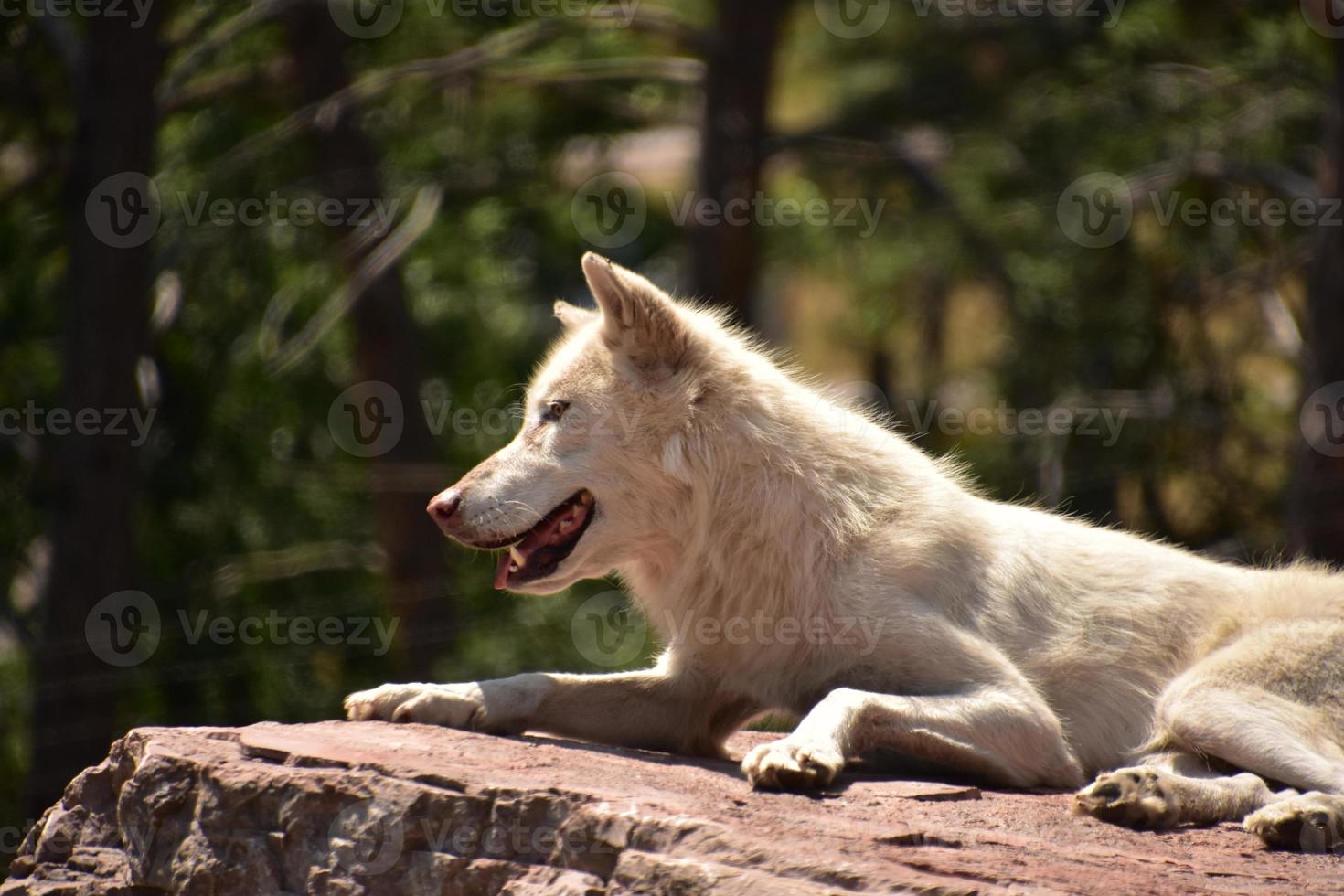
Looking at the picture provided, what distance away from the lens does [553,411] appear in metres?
5.14

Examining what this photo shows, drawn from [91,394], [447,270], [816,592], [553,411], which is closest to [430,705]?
[553,411]

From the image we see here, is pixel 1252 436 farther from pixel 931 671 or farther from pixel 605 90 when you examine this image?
pixel 931 671

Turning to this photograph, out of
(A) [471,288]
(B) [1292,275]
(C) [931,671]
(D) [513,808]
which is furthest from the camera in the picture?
(A) [471,288]

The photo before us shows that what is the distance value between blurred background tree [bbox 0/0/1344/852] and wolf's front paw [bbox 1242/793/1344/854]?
19.5 ft

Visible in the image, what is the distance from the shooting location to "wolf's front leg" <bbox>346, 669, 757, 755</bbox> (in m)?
4.91

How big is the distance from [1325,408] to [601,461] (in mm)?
6133

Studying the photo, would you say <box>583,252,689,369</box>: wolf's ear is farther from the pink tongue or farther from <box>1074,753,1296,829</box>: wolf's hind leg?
<box>1074,753,1296,829</box>: wolf's hind leg

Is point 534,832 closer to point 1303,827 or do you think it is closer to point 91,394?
point 1303,827

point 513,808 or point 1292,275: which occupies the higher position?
point 1292,275

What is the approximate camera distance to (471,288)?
16.0 meters

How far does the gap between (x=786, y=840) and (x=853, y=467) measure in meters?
1.69

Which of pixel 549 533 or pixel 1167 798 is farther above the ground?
pixel 549 533

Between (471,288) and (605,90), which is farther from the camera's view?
(471,288)

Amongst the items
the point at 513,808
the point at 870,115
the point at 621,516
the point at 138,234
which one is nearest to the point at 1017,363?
the point at 870,115
